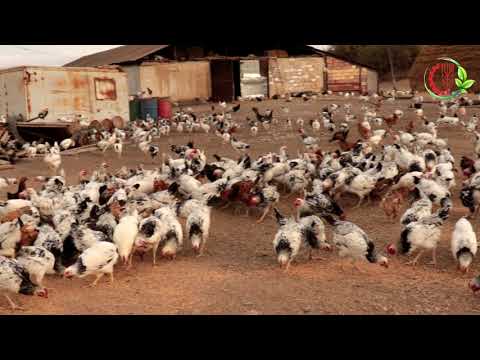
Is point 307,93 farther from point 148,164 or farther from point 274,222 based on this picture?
point 274,222

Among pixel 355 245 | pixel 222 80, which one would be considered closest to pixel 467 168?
pixel 355 245

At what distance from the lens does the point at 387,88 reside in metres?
39.8

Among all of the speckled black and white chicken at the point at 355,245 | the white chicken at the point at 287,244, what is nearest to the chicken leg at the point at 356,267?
the speckled black and white chicken at the point at 355,245

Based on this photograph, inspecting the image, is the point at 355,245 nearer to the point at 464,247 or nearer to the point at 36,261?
the point at 464,247

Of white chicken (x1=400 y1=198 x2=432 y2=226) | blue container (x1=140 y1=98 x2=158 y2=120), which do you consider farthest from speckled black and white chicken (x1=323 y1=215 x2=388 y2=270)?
blue container (x1=140 y1=98 x2=158 y2=120)

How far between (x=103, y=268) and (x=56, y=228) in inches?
60.3

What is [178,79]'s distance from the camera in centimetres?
3009

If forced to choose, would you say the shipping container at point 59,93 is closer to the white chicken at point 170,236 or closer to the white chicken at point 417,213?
the white chicken at point 170,236

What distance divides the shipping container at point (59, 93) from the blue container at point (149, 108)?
3.05m

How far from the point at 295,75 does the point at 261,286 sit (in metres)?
30.0

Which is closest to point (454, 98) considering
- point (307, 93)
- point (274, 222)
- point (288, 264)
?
point (307, 93)

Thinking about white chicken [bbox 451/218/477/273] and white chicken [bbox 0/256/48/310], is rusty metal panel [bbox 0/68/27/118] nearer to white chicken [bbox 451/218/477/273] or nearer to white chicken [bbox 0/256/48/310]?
white chicken [bbox 0/256/48/310]

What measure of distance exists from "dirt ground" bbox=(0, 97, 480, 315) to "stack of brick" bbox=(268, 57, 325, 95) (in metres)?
26.6

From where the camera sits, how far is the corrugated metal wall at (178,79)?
1128 inches
